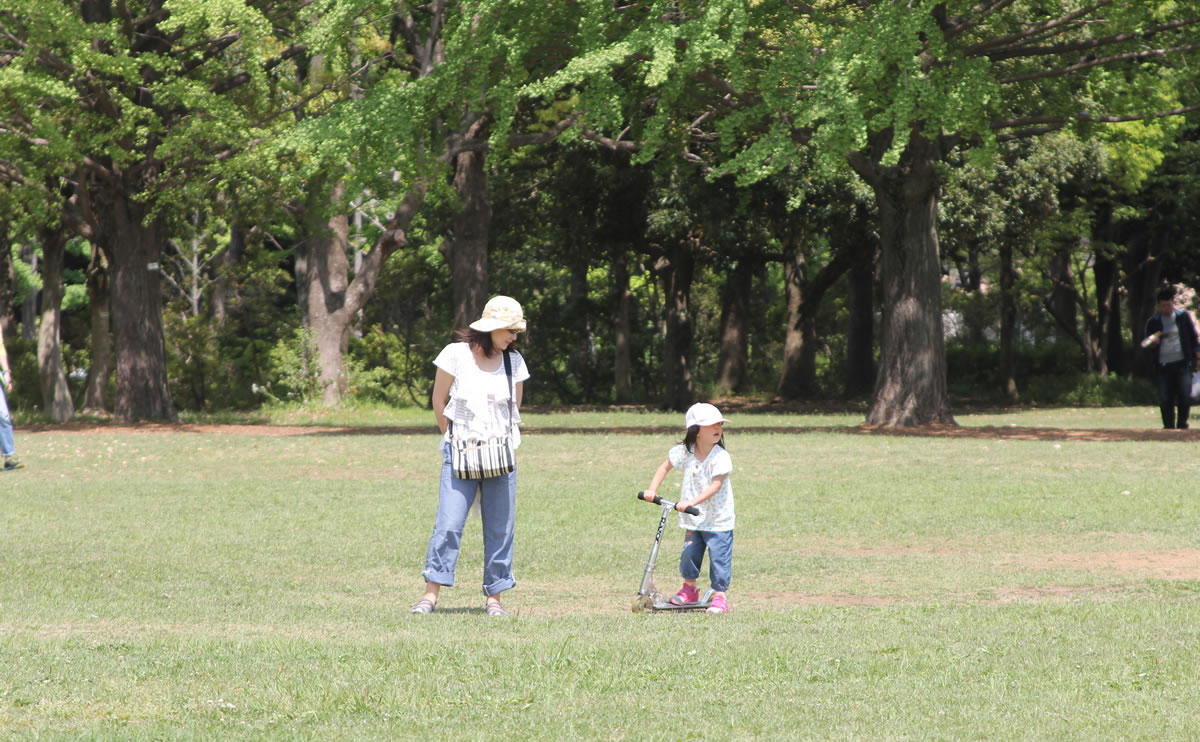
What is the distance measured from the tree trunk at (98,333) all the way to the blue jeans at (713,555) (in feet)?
85.3

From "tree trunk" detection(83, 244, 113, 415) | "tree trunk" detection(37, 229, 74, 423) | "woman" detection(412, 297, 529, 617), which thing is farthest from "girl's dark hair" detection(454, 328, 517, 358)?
"tree trunk" detection(83, 244, 113, 415)

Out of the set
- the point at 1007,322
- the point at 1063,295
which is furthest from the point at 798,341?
the point at 1063,295

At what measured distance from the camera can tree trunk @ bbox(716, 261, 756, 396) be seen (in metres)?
41.8

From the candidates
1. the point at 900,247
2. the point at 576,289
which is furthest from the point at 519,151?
the point at 900,247

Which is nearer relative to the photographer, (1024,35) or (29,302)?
(1024,35)

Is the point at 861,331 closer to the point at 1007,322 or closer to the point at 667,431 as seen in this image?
the point at 1007,322

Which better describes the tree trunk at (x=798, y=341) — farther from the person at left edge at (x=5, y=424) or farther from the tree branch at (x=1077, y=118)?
the person at left edge at (x=5, y=424)

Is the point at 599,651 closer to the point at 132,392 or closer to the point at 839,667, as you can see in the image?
the point at 839,667

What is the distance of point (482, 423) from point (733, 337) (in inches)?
1382

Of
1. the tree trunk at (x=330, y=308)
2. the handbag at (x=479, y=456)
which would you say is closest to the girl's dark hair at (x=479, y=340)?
the handbag at (x=479, y=456)

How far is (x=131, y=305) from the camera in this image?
2931cm

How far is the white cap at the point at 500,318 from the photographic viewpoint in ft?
27.2

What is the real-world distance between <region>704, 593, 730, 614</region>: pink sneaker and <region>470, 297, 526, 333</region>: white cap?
201 cm

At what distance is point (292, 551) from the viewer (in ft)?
38.6
